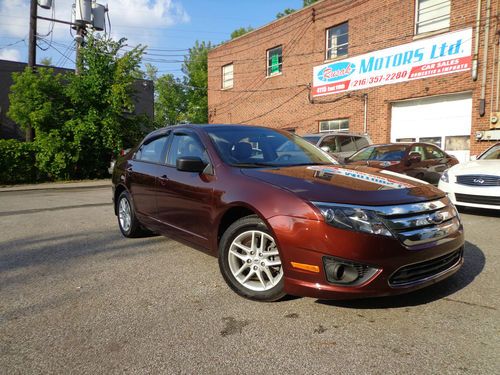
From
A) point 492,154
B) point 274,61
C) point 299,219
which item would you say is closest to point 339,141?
point 492,154

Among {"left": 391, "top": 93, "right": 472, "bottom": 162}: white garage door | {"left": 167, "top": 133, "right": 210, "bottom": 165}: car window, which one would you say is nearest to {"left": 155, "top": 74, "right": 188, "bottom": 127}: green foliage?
{"left": 391, "top": 93, "right": 472, "bottom": 162}: white garage door

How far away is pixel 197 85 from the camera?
4809 centimetres

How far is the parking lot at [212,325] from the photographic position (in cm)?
237

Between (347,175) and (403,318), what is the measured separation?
4.01 ft

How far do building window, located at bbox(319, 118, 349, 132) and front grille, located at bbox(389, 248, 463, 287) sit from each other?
14.2m

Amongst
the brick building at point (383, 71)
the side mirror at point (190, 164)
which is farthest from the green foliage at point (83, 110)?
the side mirror at point (190, 164)

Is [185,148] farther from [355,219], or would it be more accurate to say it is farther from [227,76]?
[227,76]

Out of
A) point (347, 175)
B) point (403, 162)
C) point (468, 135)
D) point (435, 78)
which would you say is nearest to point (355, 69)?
point (435, 78)

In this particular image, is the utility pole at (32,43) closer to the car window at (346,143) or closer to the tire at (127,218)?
the car window at (346,143)

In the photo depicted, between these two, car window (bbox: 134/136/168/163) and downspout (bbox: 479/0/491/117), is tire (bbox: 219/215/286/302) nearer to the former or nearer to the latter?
car window (bbox: 134/136/168/163)

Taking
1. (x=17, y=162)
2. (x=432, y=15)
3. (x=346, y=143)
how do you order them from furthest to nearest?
(x=17, y=162) → (x=432, y=15) → (x=346, y=143)

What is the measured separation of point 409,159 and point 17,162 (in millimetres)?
14698

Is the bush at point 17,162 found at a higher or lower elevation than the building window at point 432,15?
lower

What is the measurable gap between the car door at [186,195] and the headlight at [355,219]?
4.14 ft
